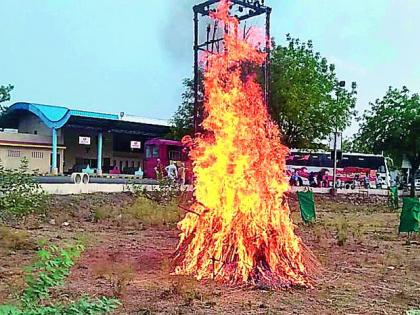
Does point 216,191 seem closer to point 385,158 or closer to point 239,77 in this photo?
point 239,77

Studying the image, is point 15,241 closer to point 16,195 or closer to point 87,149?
point 16,195

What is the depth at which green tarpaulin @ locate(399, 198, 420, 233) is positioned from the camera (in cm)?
1463

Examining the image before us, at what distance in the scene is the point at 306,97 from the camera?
105 feet

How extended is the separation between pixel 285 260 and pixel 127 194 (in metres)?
14.4

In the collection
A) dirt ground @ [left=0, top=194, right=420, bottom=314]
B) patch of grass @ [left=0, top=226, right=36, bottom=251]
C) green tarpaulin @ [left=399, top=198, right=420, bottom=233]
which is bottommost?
dirt ground @ [left=0, top=194, right=420, bottom=314]

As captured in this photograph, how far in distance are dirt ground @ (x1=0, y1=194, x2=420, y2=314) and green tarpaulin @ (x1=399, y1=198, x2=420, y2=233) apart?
36 centimetres

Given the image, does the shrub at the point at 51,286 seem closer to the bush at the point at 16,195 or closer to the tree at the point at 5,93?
the bush at the point at 16,195

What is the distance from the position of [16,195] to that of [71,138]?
40.1 meters

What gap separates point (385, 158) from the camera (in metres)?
48.1

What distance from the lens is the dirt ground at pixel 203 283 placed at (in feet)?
22.5

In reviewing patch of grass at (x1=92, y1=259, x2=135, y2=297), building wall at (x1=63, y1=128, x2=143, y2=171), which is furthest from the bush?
building wall at (x1=63, y1=128, x2=143, y2=171)

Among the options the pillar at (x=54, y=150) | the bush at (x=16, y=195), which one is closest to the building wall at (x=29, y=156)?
the pillar at (x=54, y=150)

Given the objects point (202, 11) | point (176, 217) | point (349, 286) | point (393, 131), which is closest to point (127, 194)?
point (176, 217)

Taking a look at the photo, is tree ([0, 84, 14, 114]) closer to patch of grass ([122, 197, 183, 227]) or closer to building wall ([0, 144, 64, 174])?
building wall ([0, 144, 64, 174])
